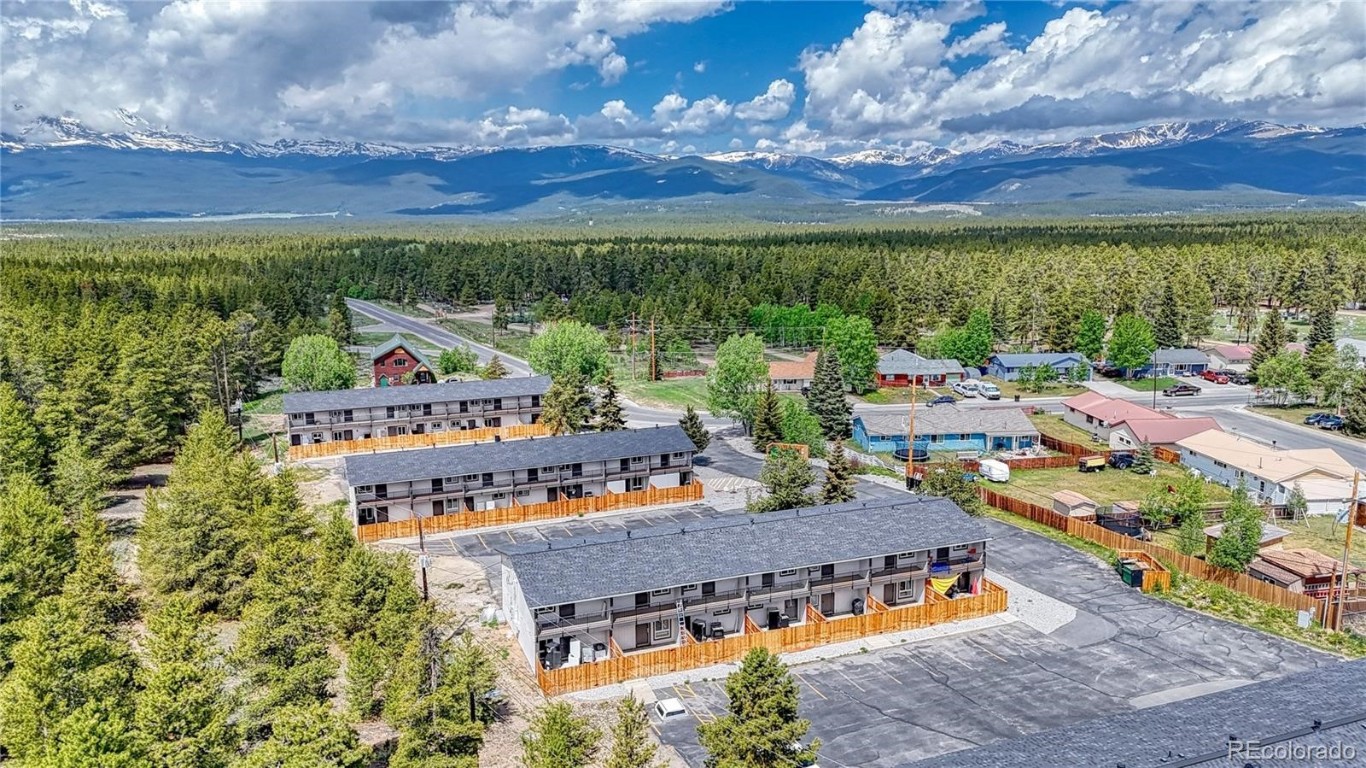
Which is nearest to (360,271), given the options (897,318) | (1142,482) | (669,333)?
(669,333)

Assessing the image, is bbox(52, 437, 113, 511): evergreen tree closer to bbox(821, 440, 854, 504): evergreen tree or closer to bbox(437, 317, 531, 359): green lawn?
bbox(821, 440, 854, 504): evergreen tree

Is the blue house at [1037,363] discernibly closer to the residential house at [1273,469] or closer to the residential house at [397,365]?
the residential house at [1273,469]

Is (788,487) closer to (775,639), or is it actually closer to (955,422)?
(775,639)

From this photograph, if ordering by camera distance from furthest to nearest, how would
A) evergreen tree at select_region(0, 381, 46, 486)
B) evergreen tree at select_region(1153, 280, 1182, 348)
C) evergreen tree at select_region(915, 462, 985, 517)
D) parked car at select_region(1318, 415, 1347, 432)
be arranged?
evergreen tree at select_region(1153, 280, 1182, 348) → parked car at select_region(1318, 415, 1347, 432) → evergreen tree at select_region(915, 462, 985, 517) → evergreen tree at select_region(0, 381, 46, 486)

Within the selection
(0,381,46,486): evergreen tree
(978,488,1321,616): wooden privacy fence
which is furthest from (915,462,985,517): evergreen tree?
(0,381,46,486): evergreen tree

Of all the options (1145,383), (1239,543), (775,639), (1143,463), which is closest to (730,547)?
(775,639)

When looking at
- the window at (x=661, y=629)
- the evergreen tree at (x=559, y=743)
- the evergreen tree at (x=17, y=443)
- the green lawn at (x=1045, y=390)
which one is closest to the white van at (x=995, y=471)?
the green lawn at (x=1045, y=390)

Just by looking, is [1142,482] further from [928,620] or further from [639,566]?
[639,566]
